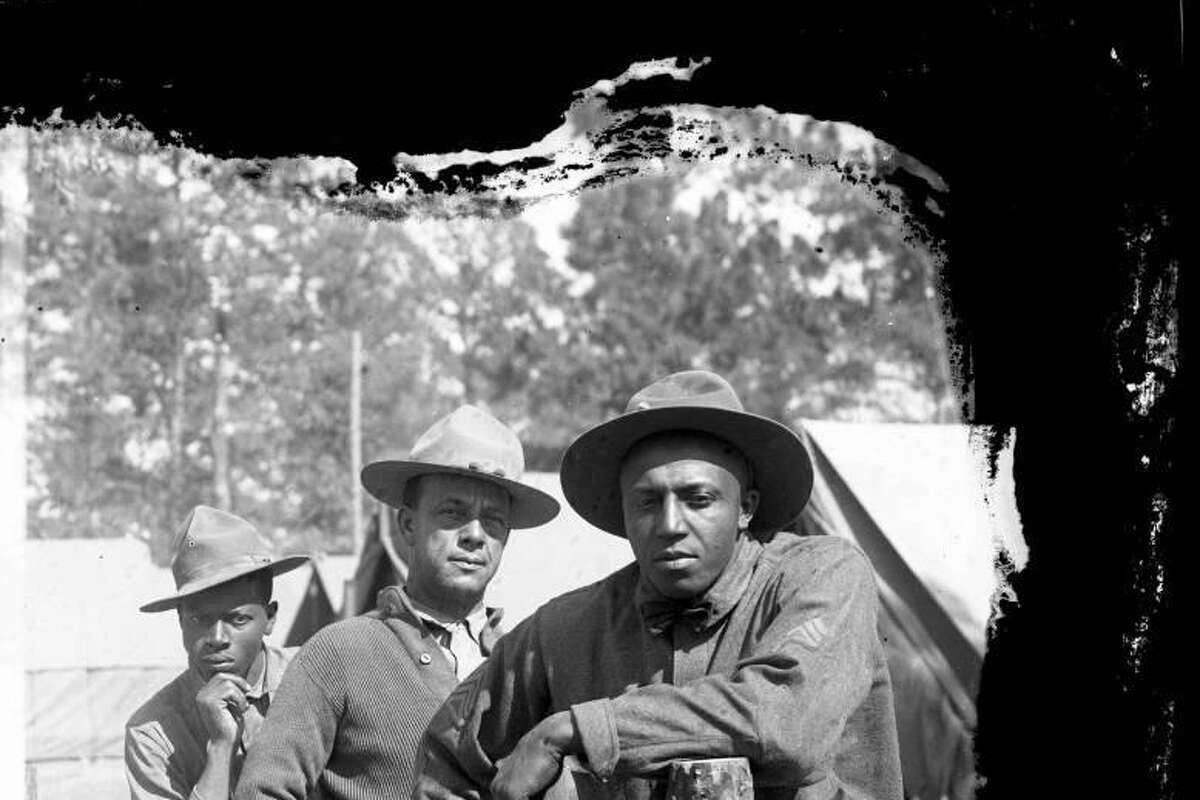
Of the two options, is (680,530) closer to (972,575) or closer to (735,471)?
(735,471)

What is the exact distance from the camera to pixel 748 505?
394cm

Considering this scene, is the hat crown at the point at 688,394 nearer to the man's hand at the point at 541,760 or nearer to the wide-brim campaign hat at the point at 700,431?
the wide-brim campaign hat at the point at 700,431

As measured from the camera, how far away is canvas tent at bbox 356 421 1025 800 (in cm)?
848

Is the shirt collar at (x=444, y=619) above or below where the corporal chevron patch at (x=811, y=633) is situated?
below

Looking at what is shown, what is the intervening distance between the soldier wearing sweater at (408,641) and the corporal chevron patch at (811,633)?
5.82ft

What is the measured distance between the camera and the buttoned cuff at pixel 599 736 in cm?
324

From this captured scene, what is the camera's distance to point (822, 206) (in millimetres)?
37469

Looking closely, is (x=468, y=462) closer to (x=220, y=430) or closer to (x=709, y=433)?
(x=709, y=433)

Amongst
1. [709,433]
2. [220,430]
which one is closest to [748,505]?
[709,433]

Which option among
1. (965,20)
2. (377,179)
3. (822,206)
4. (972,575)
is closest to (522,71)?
(377,179)

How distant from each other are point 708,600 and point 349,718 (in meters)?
1.70

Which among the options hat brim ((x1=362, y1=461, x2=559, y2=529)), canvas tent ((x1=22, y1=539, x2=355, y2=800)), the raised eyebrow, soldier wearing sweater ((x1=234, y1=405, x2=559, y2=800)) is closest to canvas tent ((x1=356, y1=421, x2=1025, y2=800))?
hat brim ((x1=362, y1=461, x2=559, y2=529))

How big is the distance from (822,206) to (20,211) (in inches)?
1313

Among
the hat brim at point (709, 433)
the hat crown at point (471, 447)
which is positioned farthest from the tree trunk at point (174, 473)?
the hat brim at point (709, 433)
